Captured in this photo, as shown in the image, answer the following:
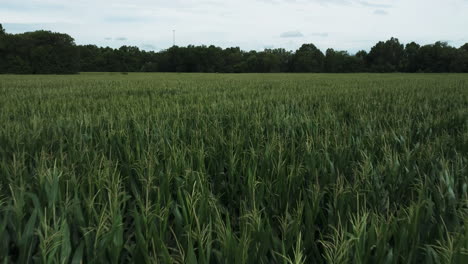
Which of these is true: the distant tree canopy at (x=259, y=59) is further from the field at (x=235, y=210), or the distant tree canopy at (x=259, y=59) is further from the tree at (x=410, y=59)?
the field at (x=235, y=210)

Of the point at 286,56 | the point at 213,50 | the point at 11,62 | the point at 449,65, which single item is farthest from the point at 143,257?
the point at 286,56

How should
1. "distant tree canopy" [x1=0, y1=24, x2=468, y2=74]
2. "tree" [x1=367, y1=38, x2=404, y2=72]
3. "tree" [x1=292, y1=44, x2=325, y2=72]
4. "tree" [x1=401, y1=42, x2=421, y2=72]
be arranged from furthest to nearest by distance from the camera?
"tree" [x1=292, y1=44, x2=325, y2=72] → "tree" [x1=367, y1=38, x2=404, y2=72] → "tree" [x1=401, y1=42, x2=421, y2=72] → "distant tree canopy" [x1=0, y1=24, x2=468, y2=74]

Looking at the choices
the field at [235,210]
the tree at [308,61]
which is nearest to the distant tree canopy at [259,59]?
the tree at [308,61]

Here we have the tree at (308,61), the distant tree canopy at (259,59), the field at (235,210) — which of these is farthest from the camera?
the tree at (308,61)

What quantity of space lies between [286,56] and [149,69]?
3798 centimetres

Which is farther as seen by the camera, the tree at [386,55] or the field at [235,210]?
the tree at [386,55]

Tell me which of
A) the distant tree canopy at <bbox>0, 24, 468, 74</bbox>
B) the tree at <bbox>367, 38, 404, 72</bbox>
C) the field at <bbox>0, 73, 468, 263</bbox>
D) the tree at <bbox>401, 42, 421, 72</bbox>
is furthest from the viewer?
the tree at <bbox>367, 38, 404, 72</bbox>

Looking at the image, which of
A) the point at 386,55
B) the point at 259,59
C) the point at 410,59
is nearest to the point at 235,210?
the point at 259,59

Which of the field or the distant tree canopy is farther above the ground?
the distant tree canopy

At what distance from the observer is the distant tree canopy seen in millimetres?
71625

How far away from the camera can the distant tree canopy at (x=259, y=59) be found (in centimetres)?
7162

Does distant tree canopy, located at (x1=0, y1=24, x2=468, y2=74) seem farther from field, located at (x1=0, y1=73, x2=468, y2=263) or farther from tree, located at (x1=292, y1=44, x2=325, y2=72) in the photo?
field, located at (x1=0, y1=73, x2=468, y2=263)

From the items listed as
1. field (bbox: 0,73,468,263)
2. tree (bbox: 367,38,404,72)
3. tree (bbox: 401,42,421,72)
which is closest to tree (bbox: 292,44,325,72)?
tree (bbox: 367,38,404,72)

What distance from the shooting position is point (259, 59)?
88.8 meters
